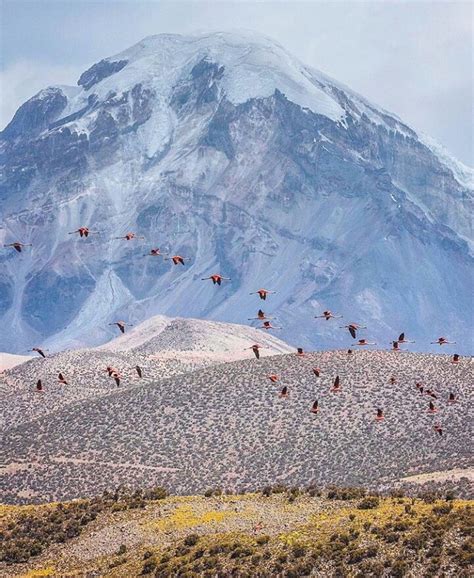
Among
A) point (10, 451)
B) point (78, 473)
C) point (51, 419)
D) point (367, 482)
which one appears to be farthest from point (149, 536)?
point (51, 419)

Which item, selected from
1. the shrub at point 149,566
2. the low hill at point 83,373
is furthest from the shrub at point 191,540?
the low hill at point 83,373

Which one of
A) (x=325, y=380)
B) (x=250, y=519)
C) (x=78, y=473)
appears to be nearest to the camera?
(x=250, y=519)

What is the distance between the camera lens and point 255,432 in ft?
311

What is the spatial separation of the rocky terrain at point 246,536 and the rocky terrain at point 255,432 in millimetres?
22042

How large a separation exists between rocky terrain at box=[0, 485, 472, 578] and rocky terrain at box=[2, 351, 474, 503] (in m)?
22.0

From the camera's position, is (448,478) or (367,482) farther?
(367,482)

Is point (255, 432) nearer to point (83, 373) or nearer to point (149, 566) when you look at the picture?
point (149, 566)

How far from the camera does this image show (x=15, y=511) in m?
56.8

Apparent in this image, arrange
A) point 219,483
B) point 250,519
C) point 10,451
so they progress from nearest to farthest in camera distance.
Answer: point 250,519 → point 219,483 → point 10,451

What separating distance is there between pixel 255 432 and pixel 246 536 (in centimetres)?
5022

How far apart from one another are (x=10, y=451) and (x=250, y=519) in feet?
176

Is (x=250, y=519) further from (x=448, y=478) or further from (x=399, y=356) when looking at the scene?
(x=399, y=356)

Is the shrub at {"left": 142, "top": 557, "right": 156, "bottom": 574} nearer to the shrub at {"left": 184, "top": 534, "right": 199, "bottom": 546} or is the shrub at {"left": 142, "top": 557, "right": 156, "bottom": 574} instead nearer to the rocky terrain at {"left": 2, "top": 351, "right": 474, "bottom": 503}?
the shrub at {"left": 184, "top": 534, "right": 199, "bottom": 546}

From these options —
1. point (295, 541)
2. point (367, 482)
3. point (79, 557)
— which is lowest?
point (79, 557)
